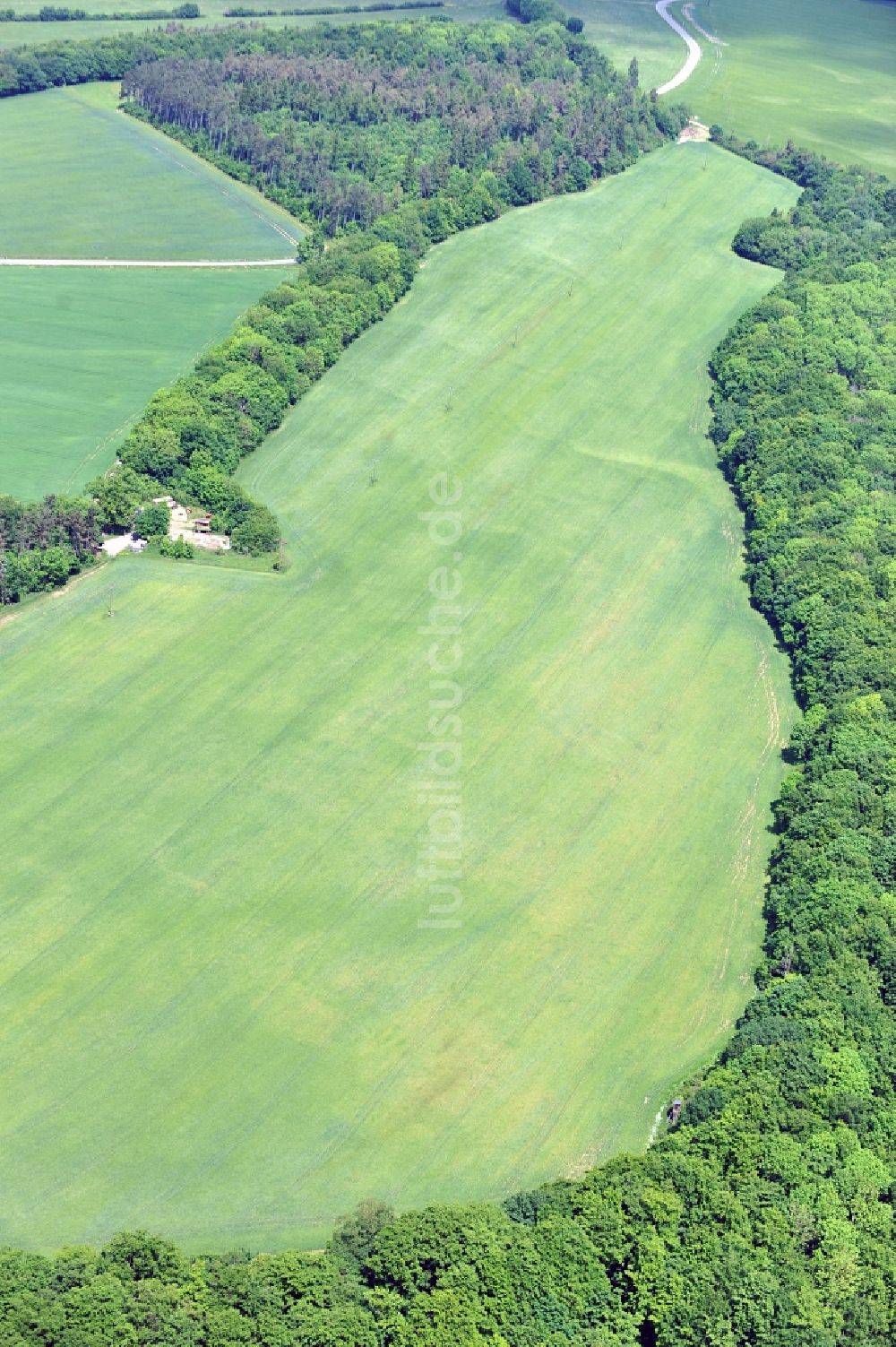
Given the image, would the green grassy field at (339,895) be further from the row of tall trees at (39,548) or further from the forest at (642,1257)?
the forest at (642,1257)

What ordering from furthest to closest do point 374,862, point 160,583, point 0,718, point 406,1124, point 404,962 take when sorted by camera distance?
point 160,583 → point 0,718 → point 374,862 → point 404,962 → point 406,1124

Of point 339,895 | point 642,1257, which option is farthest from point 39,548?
point 642,1257

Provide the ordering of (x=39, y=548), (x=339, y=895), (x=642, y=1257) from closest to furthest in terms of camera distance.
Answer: (x=642, y=1257) < (x=339, y=895) < (x=39, y=548)

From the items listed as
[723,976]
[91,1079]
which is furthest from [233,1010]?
[723,976]

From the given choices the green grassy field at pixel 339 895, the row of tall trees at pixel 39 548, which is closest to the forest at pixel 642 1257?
the green grassy field at pixel 339 895

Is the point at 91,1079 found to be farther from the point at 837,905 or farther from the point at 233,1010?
the point at 837,905

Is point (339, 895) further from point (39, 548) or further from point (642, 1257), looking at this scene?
point (39, 548)

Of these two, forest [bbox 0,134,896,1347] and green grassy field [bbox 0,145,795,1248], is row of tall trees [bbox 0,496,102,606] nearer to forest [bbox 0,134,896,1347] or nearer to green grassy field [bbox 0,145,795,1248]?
green grassy field [bbox 0,145,795,1248]

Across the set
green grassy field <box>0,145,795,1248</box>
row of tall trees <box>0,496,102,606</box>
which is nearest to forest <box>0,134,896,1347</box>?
green grassy field <box>0,145,795,1248</box>

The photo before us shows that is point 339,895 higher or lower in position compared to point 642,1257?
lower
